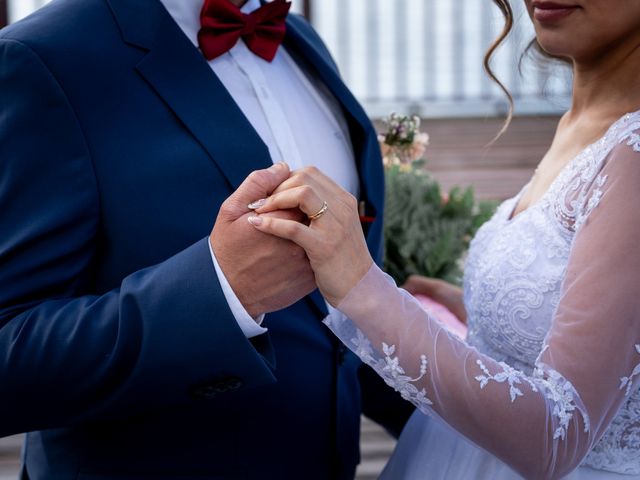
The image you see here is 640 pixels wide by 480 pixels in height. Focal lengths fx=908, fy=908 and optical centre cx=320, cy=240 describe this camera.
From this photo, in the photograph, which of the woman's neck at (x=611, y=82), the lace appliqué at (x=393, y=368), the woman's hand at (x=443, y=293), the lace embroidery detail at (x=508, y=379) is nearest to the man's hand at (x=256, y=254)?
the lace appliqué at (x=393, y=368)

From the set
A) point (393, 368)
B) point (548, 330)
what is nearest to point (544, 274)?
point (548, 330)

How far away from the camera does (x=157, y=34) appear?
1.46 m

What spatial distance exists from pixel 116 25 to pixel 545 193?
75 cm

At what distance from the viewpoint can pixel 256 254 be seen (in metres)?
1.22

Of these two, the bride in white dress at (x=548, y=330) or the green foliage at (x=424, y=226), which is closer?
the bride in white dress at (x=548, y=330)

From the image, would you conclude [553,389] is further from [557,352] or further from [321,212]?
[321,212]

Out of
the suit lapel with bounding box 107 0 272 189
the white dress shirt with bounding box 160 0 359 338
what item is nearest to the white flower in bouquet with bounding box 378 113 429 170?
the white dress shirt with bounding box 160 0 359 338

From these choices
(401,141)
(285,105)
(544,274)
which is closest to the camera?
(544,274)

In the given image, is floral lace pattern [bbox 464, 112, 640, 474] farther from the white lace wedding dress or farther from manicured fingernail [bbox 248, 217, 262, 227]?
manicured fingernail [bbox 248, 217, 262, 227]

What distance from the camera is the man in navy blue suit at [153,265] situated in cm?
124

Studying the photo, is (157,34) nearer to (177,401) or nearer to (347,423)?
(177,401)

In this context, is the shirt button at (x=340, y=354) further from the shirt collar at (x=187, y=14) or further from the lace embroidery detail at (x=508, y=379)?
the shirt collar at (x=187, y=14)

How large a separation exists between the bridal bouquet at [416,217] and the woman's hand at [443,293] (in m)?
0.22

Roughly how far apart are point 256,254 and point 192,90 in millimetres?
367
